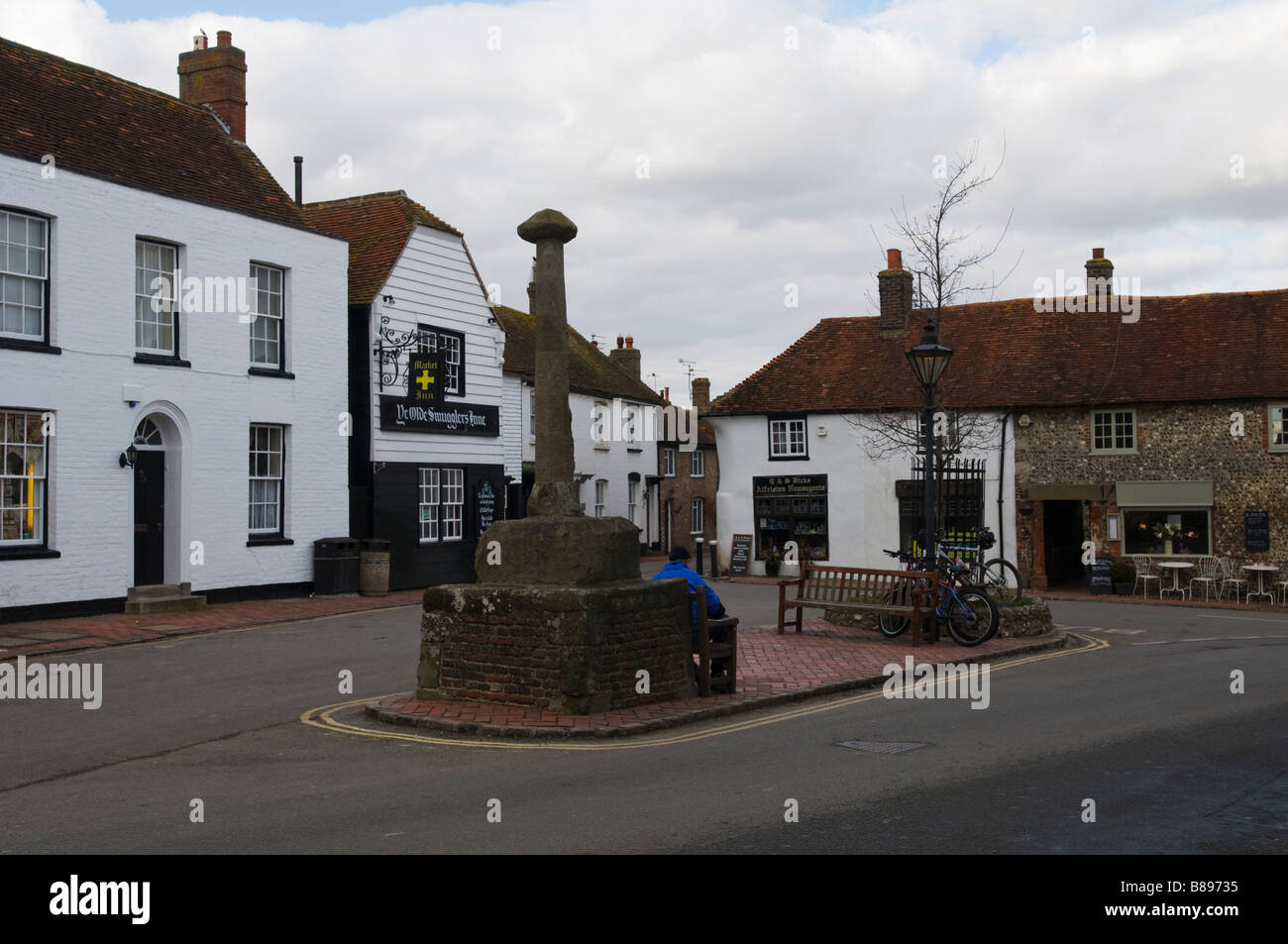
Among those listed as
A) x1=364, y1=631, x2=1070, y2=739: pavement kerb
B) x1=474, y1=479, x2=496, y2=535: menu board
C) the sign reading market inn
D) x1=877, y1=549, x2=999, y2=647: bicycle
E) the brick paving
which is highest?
the sign reading market inn

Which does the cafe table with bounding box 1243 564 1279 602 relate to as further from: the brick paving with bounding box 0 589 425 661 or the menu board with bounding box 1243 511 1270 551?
the brick paving with bounding box 0 589 425 661

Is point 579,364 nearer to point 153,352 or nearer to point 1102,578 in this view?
point 1102,578

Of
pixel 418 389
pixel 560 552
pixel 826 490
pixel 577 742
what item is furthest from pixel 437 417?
pixel 577 742

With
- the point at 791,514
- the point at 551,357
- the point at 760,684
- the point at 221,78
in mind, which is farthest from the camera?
the point at 791,514

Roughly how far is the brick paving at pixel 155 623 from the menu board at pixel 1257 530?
782 inches

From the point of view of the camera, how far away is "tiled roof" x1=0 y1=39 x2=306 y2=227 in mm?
18422

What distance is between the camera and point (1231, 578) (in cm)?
2836

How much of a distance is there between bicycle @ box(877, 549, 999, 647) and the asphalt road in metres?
2.44

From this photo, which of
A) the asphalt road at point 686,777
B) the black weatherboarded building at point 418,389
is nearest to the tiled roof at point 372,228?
the black weatherboarded building at point 418,389

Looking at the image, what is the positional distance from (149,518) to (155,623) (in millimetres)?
2729

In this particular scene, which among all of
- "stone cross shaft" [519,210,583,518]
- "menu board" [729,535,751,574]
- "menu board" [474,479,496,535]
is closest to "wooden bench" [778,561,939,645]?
"stone cross shaft" [519,210,583,518]

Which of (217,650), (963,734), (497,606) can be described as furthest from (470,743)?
(217,650)

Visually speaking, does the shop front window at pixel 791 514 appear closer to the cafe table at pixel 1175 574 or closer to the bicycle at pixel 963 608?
the cafe table at pixel 1175 574

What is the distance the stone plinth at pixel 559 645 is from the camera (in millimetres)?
10055
